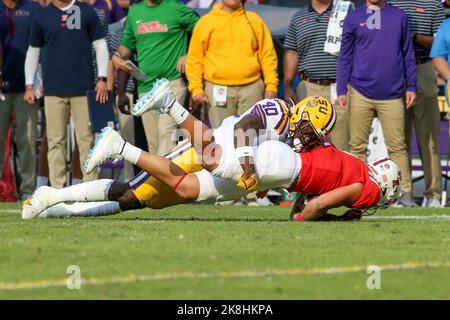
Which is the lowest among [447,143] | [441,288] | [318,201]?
[447,143]

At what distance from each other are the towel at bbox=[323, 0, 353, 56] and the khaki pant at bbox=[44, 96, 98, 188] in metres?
2.72

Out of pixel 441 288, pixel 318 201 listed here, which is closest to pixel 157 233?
pixel 318 201

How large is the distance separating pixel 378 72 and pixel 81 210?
411 cm

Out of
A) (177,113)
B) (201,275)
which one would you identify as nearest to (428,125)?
(177,113)

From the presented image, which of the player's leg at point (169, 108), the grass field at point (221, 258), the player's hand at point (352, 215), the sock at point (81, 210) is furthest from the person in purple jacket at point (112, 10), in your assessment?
the player's hand at point (352, 215)

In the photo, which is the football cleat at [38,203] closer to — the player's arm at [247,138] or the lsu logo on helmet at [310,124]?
the player's arm at [247,138]

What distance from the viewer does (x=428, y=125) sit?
43.0 ft

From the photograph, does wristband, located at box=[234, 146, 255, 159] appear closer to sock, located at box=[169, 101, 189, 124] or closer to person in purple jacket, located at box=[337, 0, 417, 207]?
sock, located at box=[169, 101, 189, 124]

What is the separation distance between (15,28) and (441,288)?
8885mm

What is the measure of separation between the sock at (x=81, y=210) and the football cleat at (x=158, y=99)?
35.2 inches

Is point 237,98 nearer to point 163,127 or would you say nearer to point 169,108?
point 163,127

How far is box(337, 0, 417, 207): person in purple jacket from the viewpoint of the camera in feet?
40.8
